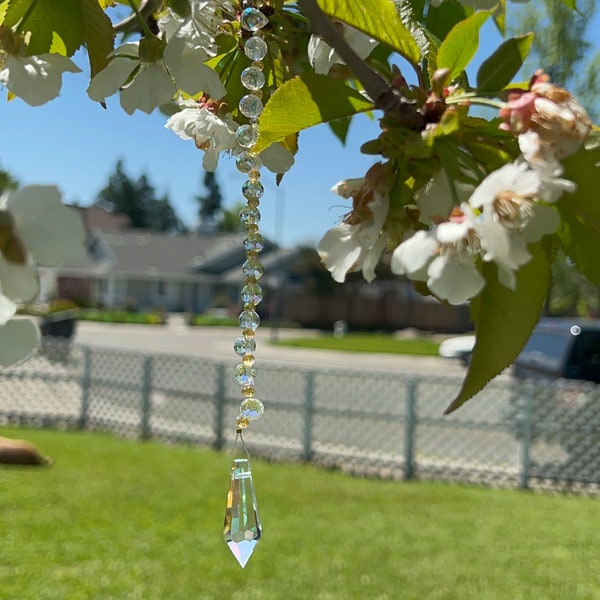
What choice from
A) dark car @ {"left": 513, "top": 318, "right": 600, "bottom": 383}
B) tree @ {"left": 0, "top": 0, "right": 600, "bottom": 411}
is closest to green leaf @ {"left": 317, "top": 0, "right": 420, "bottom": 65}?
tree @ {"left": 0, "top": 0, "right": 600, "bottom": 411}

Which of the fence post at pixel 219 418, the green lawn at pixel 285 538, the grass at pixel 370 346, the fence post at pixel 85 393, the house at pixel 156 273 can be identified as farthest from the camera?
the house at pixel 156 273

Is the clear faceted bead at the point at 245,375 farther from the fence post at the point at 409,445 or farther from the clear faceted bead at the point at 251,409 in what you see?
the fence post at the point at 409,445

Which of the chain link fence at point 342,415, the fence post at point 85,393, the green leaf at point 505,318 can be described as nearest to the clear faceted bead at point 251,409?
the green leaf at point 505,318

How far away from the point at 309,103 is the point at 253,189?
146 mm

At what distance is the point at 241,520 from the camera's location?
541mm

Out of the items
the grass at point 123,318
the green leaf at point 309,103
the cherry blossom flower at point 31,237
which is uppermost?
the green leaf at point 309,103

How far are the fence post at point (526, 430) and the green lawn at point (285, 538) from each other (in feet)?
0.53

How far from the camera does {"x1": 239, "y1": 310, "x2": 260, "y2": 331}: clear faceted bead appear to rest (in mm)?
571

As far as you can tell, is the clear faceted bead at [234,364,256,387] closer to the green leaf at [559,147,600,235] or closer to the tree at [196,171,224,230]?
the green leaf at [559,147,600,235]

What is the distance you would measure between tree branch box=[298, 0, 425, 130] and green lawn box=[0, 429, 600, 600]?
9.25ft

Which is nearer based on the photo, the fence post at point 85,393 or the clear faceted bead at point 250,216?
the clear faceted bead at point 250,216

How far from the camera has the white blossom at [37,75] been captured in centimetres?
51

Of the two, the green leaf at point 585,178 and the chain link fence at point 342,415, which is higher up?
the green leaf at point 585,178

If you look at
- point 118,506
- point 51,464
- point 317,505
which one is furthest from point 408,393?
point 51,464
